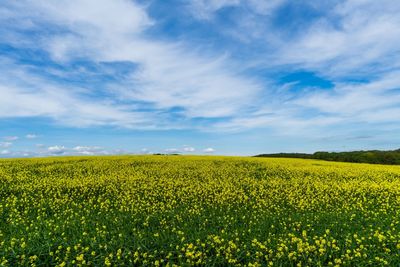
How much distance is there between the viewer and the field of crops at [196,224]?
810 cm

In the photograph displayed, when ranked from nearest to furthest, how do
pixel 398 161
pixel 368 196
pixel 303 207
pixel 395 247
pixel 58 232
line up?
pixel 395 247, pixel 58 232, pixel 303 207, pixel 368 196, pixel 398 161

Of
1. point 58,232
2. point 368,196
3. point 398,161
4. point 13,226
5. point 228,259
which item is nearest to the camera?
point 228,259

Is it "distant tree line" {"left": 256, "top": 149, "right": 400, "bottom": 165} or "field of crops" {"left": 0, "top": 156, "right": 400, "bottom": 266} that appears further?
"distant tree line" {"left": 256, "top": 149, "right": 400, "bottom": 165}

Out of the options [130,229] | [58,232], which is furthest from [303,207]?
[58,232]

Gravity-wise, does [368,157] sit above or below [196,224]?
above

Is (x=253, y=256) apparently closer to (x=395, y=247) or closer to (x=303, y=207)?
(x=395, y=247)

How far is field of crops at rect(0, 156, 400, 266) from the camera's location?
8.10 meters

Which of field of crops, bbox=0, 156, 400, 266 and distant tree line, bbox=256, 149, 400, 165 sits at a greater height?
distant tree line, bbox=256, 149, 400, 165

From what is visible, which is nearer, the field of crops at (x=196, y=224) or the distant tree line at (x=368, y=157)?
the field of crops at (x=196, y=224)

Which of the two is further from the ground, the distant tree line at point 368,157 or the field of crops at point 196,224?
the distant tree line at point 368,157

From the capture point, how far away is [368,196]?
1694 centimetres

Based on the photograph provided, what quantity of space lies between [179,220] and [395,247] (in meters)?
7.21

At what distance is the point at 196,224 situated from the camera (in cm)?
1141

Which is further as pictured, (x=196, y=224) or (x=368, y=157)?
(x=368, y=157)
